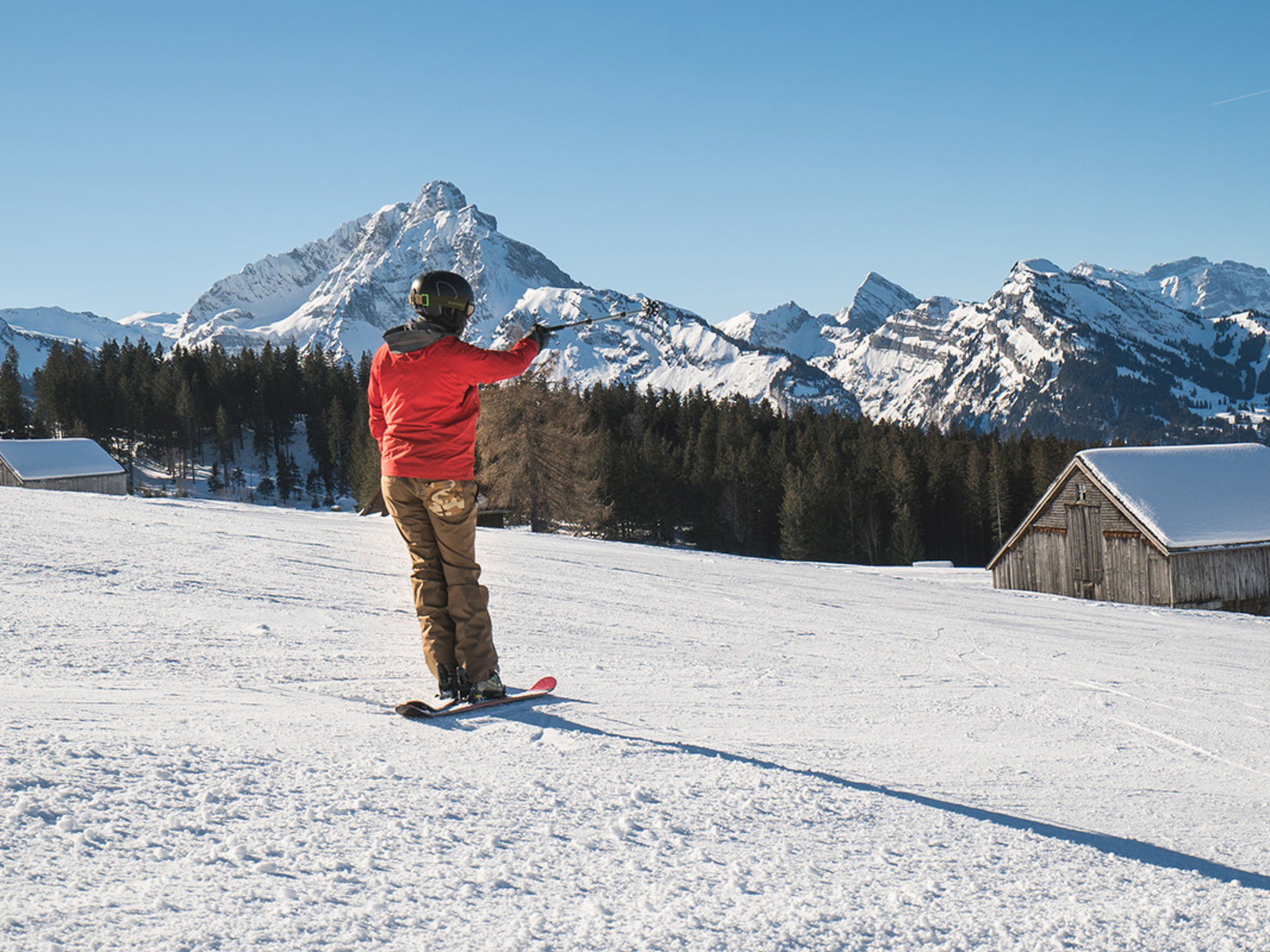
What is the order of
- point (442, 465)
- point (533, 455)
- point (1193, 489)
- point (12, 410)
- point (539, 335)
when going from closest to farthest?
1. point (442, 465)
2. point (539, 335)
3. point (1193, 489)
4. point (533, 455)
5. point (12, 410)

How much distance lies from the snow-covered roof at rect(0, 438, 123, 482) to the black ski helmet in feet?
192

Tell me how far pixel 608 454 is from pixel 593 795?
63.2 meters

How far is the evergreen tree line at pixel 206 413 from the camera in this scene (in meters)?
83.2

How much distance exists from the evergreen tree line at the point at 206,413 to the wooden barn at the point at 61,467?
1964cm

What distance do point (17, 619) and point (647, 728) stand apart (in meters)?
4.21

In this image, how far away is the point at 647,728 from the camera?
391cm

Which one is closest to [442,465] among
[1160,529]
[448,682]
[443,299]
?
[443,299]

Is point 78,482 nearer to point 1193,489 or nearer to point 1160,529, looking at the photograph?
point 1160,529

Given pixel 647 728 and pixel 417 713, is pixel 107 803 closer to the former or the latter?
pixel 417 713

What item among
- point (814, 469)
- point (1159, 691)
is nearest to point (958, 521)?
point (814, 469)

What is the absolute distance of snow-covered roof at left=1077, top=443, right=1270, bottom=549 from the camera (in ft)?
92.5

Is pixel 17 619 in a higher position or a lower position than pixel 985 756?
higher

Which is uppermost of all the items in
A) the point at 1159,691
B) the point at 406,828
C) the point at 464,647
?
the point at 464,647

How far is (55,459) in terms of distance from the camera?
5425 cm
